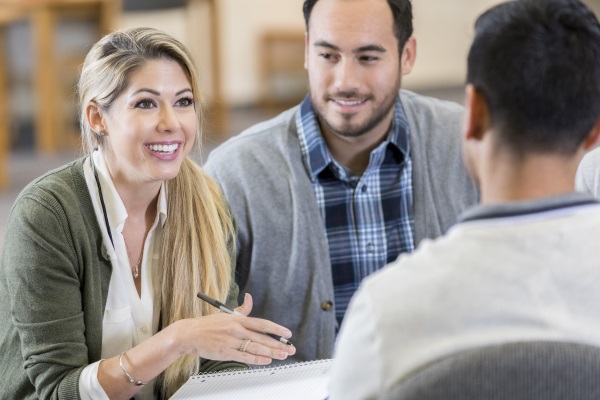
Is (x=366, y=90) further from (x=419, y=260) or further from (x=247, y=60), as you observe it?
(x=247, y=60)

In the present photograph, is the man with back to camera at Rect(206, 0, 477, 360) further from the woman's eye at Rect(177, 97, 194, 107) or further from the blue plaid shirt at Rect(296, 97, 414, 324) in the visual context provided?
the woman's eye at Rect(177, 97, 194, 107)

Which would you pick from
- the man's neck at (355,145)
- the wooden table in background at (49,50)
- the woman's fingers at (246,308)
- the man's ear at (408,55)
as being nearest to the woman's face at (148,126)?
the woman's fingers at (246,308)

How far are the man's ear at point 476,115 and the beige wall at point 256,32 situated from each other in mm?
4513

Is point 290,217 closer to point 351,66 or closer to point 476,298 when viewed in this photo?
point 351,66

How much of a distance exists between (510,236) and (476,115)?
17 centimetres

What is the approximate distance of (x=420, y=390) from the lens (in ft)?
3.21

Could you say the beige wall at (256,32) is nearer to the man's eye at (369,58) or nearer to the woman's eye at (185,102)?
the man's eye at (369,58)

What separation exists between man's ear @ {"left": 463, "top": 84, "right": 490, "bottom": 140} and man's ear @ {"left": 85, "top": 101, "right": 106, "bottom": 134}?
0.88m

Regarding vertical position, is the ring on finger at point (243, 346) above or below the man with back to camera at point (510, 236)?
below

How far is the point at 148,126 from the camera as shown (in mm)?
1772


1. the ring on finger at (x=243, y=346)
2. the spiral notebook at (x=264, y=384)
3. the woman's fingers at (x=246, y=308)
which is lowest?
the spiral notebook at (x=264, y=384)

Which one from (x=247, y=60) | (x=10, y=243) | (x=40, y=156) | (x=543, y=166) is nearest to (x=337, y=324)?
(x=10, y=243)

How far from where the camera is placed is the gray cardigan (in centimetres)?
209

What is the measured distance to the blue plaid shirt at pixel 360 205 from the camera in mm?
2154
